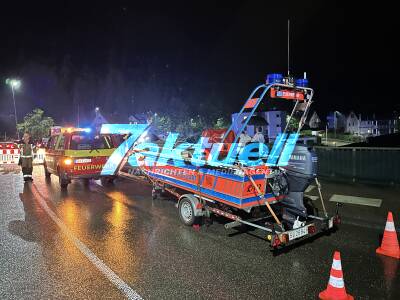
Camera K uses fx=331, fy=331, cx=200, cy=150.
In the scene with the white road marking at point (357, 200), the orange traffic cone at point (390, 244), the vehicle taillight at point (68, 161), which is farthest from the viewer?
the vehicle taillight at point (68, 161)

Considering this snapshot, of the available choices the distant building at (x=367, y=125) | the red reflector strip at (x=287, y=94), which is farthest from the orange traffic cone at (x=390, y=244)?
the distant building at (x=367, y=125)

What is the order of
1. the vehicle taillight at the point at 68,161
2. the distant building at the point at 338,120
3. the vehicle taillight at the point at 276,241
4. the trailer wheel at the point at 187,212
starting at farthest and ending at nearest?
the distant building at the point at 338,120 < the vehicle taillight at the point at 68,161 < the trailer wheel at the point at 187,212 < the vehicle taillight at the point at 276,241

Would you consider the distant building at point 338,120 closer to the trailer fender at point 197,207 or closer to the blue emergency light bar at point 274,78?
the trailer fender at point 197,207

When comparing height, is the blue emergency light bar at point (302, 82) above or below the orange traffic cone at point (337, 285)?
above

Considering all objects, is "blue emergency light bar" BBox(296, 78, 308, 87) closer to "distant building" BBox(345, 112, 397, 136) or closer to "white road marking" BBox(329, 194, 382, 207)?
"white road marking" BBox(329, 194, 382, 207)

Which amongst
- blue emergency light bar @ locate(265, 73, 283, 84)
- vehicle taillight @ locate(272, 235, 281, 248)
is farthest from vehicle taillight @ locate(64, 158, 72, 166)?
vehicle taillight @ locate(272, 235, 281, 248)

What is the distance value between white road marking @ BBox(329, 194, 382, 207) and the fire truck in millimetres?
7348

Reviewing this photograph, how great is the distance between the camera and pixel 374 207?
8070mm

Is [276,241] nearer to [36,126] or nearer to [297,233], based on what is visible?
[297,233]

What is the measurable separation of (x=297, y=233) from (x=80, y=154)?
7990mm

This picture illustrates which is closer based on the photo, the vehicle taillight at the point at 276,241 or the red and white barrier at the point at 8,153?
the vehicle taillight at the point at 276,241

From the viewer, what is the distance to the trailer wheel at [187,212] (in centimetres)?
656

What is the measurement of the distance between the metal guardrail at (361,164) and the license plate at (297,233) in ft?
23.9

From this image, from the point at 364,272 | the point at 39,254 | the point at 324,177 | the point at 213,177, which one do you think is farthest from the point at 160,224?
the point at 324,177
